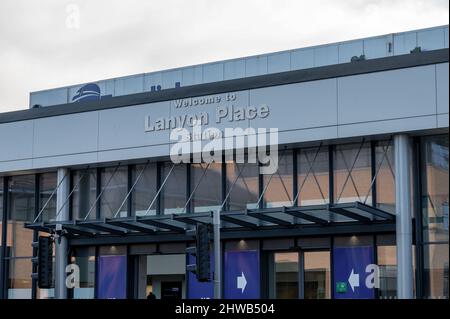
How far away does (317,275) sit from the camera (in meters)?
25.0

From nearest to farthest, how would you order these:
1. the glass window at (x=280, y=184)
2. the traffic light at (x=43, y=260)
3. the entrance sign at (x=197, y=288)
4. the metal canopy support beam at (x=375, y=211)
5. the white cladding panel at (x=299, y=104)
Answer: the metal canopy support beam at (x=375, y=211) → the white cladding panel at (x=299, y=104) → the glass window at (x=280, y=184) → the traffic light at (x=43, y=260) → the entrance sign at (x=197, y=288)

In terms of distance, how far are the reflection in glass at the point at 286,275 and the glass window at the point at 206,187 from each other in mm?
2655

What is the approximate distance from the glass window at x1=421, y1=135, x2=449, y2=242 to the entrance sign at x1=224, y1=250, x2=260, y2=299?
528 cm

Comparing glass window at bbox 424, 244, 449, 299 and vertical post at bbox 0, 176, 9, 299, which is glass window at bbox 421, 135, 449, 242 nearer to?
glass window at bbox 424, 244, 449, 299

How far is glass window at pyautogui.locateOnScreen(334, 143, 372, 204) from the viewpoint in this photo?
2425cm

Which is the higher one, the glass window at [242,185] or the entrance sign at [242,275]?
the glass window at [242,185]

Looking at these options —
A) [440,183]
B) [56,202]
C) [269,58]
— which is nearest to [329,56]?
[269,58]

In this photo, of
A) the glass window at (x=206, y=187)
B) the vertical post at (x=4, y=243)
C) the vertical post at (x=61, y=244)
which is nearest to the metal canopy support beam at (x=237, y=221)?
the glass window at (x=206, y=187)

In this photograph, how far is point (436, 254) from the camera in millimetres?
22984

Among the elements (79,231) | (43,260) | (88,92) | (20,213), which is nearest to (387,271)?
(43,260)

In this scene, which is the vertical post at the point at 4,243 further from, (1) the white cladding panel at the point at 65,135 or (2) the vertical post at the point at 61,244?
(2) the vertical post at the point at 61,244

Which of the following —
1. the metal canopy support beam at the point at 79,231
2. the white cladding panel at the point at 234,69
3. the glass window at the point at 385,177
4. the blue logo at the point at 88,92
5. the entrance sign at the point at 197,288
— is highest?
the white cladding panel at the point at 234,69

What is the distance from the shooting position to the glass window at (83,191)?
2964 centimetres
